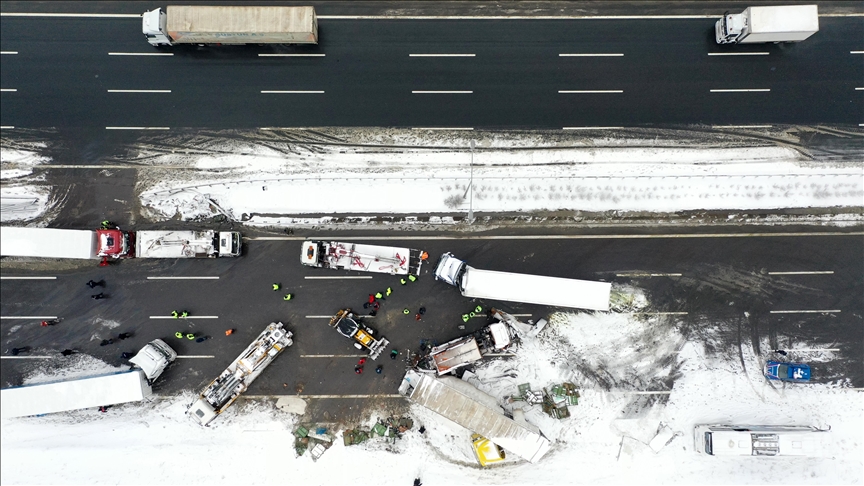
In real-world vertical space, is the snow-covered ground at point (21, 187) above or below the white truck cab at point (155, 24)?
below

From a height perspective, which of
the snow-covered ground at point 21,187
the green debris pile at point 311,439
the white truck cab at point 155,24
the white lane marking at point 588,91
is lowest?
the green debris pile at point 311,439

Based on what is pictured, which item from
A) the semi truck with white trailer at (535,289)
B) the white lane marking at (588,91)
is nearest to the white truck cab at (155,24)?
the semi truck with white trailer at (535,289)

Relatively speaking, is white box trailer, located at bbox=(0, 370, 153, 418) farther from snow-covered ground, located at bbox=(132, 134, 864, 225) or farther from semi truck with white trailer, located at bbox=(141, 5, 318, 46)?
semi truck with white trailer, located at bbox=(141, 5, 318, 46)

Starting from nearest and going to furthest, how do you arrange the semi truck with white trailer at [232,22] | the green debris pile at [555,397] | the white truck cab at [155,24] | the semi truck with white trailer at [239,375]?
1. the semi truck with white trailer at [232,22]
2. the semi truck with white trailer at [239,375]
3. the white truck cab at [155,24]
4. the green debris pile at [555,397]

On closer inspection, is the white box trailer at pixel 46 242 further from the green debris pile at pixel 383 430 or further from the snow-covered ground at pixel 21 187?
the green debris pile at pixel 383 430

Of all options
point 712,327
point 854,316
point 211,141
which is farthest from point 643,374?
point 211,141

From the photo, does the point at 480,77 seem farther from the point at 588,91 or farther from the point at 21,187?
the point at 21,187
